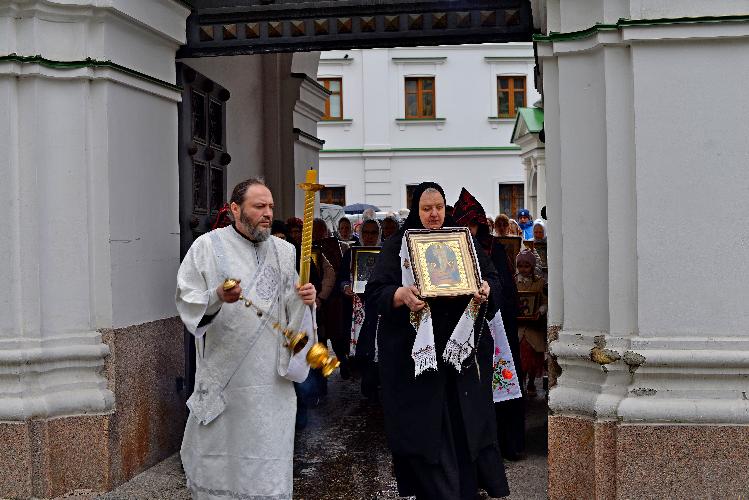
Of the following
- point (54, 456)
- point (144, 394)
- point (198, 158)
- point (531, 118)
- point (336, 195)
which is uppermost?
point (531, 118)

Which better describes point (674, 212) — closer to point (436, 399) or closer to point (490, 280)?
point (490, 280)

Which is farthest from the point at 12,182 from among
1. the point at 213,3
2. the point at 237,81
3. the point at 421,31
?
the point at 237,81

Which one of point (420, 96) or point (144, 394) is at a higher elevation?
point (420, 96)

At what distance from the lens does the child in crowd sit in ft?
25.5

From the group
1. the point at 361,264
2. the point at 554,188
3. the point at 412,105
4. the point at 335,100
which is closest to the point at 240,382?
the point at 554,188

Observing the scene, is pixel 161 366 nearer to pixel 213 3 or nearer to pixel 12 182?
pixel 12 182

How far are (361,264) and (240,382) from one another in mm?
4325

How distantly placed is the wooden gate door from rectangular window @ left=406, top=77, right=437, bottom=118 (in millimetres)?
24315

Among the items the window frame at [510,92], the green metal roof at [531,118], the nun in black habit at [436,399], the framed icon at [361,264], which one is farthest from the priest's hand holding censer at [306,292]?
the window frame at [510,92]

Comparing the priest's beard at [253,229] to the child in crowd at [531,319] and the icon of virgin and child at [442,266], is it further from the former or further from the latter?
the child in crowd at [531,319]

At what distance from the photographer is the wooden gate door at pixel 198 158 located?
273 inches

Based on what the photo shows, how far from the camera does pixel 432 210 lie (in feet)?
15.9

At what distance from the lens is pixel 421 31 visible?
6.28 m

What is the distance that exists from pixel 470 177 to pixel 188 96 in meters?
25.5
